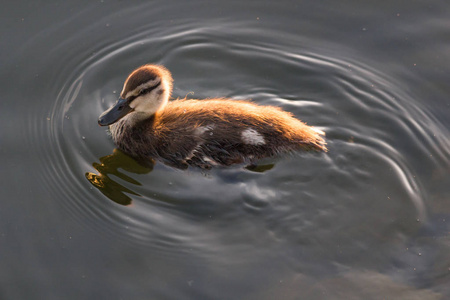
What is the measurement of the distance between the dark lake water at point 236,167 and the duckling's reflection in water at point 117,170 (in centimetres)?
1

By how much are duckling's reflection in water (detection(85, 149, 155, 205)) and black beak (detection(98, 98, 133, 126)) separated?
0.35m

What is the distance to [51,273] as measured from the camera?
389 cm

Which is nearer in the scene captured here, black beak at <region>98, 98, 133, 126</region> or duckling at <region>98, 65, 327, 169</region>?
duckling at <region>98, 65, 327, 169</region>

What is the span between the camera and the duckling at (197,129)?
449 centimetres

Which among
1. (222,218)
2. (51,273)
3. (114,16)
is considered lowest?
(51,273)

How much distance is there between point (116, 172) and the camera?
468 centimetres

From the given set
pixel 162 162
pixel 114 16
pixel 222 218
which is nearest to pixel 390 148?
pixel 222 218

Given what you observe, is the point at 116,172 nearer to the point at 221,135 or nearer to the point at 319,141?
the point at 221,135

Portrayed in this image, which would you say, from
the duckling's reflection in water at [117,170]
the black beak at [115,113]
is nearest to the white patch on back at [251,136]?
the duckling's reflection in water at [117,170]

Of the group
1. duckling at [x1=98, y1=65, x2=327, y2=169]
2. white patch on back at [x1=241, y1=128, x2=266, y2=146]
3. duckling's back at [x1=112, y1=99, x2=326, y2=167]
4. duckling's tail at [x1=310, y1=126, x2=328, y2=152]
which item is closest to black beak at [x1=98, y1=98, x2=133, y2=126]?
duckling at [x1=98, y1=65, x2=327, y2=169]

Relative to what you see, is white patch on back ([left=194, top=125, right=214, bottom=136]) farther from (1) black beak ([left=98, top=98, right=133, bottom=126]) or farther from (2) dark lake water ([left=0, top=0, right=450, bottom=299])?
(1) black beak ([left=98, top=98, right=133, bottom=126])

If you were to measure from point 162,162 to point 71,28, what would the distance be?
2.02m

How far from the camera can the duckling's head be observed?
181 inches

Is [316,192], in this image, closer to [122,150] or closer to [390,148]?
[390,148]
